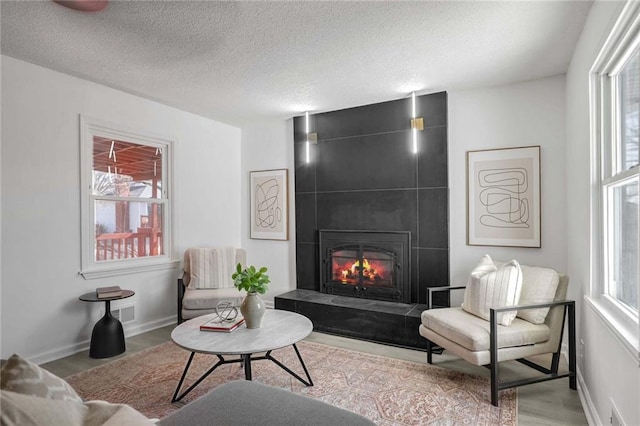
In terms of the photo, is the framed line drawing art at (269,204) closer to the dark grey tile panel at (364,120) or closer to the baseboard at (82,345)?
the dark grey tile panel at (364,120)

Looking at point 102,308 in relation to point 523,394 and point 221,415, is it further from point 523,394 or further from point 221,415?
point 523,394

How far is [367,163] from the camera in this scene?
170 inches

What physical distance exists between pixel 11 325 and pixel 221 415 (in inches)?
105

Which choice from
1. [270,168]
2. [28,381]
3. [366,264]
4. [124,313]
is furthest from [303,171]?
[28,381]

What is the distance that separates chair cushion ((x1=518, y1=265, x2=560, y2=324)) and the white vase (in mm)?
1947

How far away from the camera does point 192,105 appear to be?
425 centimetres

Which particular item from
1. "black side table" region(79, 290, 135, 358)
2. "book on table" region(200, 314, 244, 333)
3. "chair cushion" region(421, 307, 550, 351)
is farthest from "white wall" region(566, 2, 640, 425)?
"black side table" region(79, 290, 135, 358)

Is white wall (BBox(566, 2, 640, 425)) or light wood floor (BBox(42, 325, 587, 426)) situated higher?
white wall (BBox(566, 2, 640, 425))

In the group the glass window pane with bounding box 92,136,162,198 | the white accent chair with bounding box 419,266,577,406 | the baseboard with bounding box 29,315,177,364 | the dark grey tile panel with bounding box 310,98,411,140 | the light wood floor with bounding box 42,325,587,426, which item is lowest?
the light wood floor with bounding box 42,325,587,426

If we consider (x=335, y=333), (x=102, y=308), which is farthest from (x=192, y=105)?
(x=335, y=333)

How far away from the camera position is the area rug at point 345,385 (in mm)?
2354

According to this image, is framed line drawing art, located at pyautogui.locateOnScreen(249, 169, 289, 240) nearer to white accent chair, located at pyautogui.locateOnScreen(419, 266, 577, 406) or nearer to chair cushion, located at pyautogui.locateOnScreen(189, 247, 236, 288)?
chair cushion, located at pyautogui.locateOnScreen(189, 247, 236, 288)

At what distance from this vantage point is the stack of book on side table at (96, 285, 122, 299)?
332 centimetres

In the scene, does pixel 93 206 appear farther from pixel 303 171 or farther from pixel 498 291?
pixel 498 291
